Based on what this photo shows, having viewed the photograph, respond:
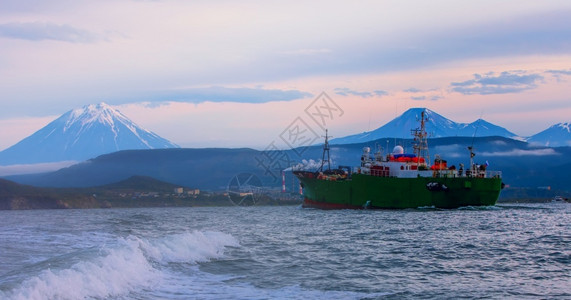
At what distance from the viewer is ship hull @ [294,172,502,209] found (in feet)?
227

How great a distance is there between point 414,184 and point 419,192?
3.41ft

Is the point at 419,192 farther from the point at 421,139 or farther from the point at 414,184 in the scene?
the point at 421,139

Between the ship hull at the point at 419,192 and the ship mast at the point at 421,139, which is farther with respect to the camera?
the ship mast at the point at 421,139

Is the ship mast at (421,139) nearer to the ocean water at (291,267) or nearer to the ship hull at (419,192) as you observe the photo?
the ship hull at (419,192)

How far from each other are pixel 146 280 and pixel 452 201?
54687 millimetres

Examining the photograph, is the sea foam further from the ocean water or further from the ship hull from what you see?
the ship hull

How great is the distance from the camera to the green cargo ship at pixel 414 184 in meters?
69.4

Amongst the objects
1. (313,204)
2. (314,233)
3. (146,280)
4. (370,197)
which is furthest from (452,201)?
(146,280)

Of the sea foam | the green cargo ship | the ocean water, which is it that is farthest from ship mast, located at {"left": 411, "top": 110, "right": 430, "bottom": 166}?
the sea foam

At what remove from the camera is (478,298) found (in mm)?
16578

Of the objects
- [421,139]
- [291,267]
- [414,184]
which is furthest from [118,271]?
[421,139]

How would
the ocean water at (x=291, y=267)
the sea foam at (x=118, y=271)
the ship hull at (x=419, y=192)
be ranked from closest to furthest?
1. the sea foam at (x=118, y=271)
2. the ocean water at (x=291, y=267)
3. the ship hull at (x=419, y=192)

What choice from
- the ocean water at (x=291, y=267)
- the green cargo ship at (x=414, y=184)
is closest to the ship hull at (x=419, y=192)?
the green cargo ship at (x=414, y=184)

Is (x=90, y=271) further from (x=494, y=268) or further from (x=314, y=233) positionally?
(x=314, y=233)
